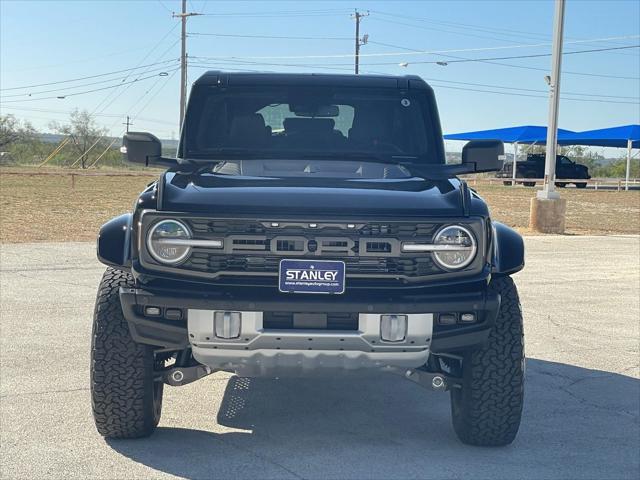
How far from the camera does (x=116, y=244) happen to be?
427cm

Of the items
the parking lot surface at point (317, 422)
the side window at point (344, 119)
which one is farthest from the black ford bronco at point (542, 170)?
the side window at point (344, 119)

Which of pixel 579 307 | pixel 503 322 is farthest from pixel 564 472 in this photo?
pixel 579 307

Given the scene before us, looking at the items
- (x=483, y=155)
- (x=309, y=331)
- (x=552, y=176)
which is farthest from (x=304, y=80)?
(x=552, y=176)

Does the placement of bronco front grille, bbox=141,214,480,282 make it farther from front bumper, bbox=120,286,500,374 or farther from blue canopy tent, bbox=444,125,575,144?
blue canopy tent, bbox=444,125,575,144

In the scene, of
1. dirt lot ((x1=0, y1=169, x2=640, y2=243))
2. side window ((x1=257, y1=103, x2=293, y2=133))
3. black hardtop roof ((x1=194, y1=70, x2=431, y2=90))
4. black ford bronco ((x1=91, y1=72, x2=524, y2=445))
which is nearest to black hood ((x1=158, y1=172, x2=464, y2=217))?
black ford bronco ((x1=91, y1=72, x2=524, y2=445))

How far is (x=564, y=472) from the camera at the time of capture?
13.5 ft

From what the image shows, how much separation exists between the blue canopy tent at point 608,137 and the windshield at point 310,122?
43.2m

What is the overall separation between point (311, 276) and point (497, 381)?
1070mm

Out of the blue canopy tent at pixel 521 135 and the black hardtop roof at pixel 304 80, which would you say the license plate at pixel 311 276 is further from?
the blue canopy tent at pixel 521 135

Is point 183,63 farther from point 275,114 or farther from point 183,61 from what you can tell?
point 275,114

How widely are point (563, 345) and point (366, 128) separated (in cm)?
266

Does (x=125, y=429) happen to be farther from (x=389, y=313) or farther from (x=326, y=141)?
(x=326, y=141)

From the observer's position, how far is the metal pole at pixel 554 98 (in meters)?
17.2

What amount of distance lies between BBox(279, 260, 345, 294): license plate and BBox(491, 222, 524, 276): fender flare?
810 millimetres
